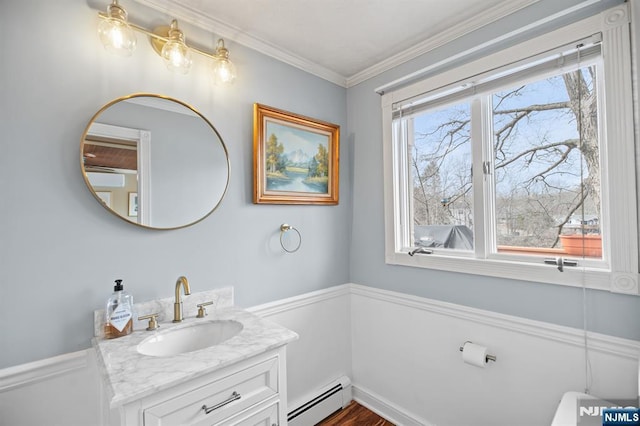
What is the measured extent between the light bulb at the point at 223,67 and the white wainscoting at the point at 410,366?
1321 millimetres

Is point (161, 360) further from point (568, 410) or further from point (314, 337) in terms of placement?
point (568, 410)

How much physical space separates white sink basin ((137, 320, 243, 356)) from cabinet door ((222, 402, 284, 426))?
34 cm

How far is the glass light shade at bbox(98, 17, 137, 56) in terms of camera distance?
1194 mm

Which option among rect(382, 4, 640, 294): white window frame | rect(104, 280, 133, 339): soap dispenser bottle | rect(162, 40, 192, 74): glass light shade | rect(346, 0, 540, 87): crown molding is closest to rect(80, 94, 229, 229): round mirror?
rect(162, 40, 192, 74): glass light shade

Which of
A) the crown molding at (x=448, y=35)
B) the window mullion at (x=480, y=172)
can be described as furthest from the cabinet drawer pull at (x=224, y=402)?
the crown molding at (x=448, y=35)

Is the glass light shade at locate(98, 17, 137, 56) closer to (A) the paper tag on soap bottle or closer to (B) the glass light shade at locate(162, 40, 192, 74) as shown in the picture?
(B) the glass light shade at locate(162, 40, 192, 74)

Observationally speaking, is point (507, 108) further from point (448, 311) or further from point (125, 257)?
point (125, 257)

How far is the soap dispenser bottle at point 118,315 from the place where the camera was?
1192mm

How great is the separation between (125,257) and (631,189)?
6.95 ft

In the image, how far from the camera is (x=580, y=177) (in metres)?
1.35

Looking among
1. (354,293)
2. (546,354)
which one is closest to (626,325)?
(546,354)

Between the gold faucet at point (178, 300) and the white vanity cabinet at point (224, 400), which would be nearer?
the white vanity cabinet at point (224, 400)

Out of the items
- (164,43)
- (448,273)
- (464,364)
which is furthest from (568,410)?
(164,43)

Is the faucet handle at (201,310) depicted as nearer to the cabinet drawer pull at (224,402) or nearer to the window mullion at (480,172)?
the cabinet drawer pull at (224,402)
